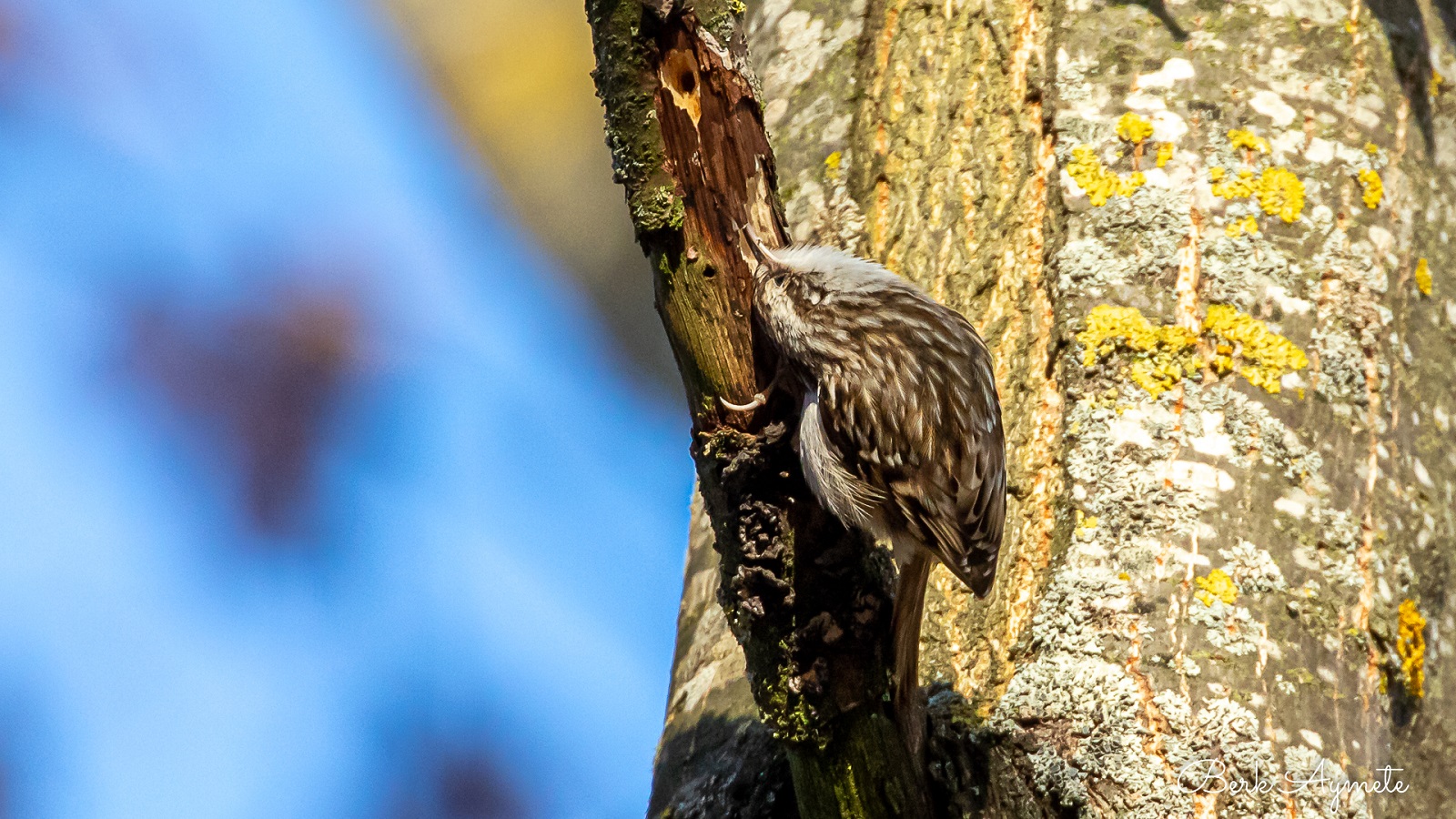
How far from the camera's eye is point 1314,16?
82.0 inches

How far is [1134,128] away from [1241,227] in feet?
0.74

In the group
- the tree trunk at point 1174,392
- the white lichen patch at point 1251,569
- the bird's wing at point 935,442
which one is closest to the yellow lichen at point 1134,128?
the tree trunk at point 1174,392

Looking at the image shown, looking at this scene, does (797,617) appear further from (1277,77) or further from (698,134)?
(1277,77)

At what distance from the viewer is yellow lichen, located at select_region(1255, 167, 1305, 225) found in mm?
1967

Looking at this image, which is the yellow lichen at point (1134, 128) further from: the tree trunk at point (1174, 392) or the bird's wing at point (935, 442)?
the bird's wing at point (935, 442)

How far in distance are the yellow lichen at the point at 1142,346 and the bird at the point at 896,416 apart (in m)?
0.16

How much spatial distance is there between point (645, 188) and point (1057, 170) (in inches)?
30.9

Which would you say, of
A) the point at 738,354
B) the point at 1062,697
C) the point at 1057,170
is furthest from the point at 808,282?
the point at 1062,697

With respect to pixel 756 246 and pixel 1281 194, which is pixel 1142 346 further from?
pixel 756 246

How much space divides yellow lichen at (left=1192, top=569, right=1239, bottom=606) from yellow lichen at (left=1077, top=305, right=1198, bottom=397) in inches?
11.1

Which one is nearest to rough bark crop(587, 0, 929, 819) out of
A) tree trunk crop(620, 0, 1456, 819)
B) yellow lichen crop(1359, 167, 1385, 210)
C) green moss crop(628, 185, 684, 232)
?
green moss crop(628, 185, 684, 232)

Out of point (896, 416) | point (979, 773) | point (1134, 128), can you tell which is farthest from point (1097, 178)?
point (979, 773)

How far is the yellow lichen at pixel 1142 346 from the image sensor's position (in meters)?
1.89

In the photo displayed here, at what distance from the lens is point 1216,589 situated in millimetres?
1747
